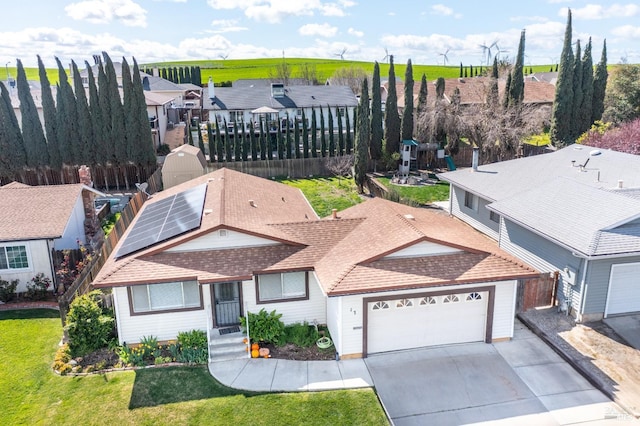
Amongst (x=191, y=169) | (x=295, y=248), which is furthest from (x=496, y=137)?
(x=295, y=248)

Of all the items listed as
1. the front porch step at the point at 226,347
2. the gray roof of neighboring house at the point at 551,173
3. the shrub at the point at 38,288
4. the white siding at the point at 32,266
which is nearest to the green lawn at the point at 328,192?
the gray roof of neighboring house at the point at 551,173

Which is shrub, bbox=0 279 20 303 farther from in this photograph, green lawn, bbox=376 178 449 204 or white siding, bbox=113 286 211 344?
green lawn, bbox=376 178 449 204

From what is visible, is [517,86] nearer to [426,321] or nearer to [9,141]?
[426,321]

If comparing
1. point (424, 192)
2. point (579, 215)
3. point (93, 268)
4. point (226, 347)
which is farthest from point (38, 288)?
point (424, 192)

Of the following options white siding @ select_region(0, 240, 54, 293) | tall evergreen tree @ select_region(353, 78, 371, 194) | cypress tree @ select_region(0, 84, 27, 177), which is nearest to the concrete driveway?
white siding @ select_region(0, 240, 54, 293)

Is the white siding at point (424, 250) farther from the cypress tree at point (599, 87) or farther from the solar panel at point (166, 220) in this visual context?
the cypress tree at point (599, 87)

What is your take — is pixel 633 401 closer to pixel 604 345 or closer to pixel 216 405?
pixel 604 345

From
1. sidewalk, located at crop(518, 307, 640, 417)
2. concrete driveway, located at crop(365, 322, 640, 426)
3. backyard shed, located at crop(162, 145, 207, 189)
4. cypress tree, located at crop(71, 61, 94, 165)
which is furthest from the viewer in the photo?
cypress tree, located at crop(71, 61, 94, 165)
